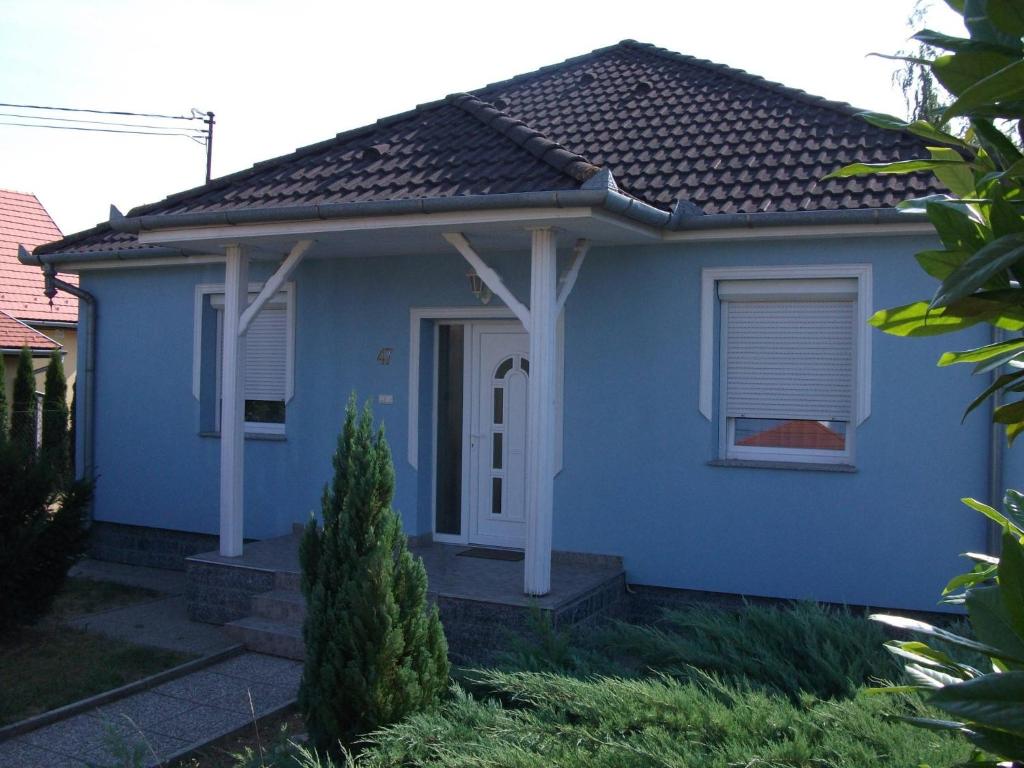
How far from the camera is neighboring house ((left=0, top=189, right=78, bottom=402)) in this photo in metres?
21.4

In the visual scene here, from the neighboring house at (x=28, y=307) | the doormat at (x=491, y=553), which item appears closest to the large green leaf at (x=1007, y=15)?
the doormat at (x=491, y=553)

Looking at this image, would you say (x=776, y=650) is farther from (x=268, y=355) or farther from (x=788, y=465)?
(x=268, y=355)

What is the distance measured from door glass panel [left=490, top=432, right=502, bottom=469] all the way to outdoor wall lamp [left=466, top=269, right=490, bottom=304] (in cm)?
138

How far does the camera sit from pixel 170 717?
22.4 feet

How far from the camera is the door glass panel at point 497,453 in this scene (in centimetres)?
989

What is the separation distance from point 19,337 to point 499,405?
605 inches

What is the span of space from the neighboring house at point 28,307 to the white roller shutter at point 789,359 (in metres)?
16.0

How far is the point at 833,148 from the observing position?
28.9ft

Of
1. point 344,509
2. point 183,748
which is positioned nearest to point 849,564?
point 344,509

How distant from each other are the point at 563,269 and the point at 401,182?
71.4 inches

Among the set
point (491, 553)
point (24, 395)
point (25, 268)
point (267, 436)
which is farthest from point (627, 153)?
point (25, 268)

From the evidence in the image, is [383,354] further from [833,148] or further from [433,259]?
[833,148]

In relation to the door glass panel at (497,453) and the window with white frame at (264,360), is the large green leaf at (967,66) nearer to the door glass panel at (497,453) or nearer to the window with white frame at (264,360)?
the door glass panel at (497,453)

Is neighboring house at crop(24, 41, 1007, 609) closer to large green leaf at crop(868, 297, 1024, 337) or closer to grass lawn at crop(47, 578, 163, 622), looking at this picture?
grass lawn at crop(47, 578, 163, 622)
